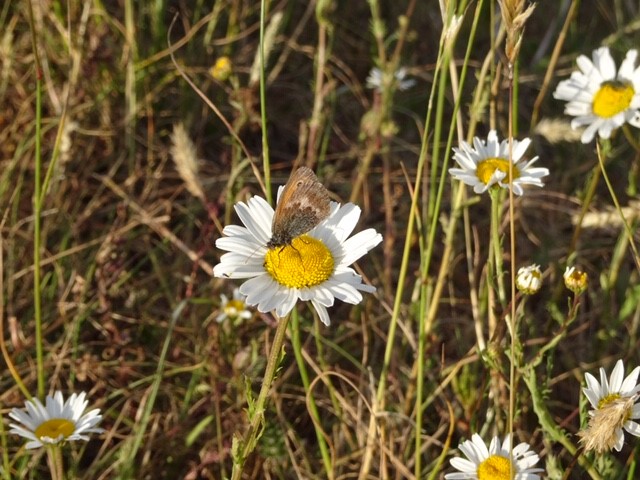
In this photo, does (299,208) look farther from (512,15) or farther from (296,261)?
(512,15)

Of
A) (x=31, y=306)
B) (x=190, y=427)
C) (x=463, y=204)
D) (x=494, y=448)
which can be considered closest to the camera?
(x=494, y=448)

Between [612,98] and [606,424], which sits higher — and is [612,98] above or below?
above

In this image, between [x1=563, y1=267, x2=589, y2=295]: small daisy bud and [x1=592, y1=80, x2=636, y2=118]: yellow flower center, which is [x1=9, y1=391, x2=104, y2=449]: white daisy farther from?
[x1=592, y1=80, x2=636, y2=118]: yellow flower center

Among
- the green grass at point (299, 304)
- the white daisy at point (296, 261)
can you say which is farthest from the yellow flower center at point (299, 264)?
the green grass at point (299, 304)

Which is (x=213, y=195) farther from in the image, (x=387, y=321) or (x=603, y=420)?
(x=603, y=420)

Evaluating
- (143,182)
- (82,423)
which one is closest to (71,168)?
(143,182)

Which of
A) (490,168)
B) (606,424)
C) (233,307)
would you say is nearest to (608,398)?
(606,424)
